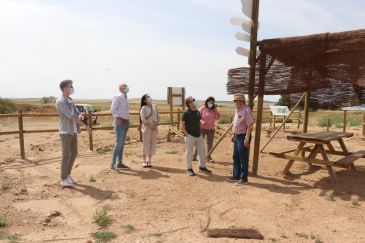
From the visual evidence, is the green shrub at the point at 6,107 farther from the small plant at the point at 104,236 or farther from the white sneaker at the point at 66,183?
the small plant at the point at 104,236

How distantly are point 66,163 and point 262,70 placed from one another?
3.97m

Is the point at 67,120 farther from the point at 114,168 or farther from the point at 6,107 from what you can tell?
the point at 6,107

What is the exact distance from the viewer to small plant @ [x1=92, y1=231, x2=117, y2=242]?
4145 millimetres

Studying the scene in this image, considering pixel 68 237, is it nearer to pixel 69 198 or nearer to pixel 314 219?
pixel 69 198

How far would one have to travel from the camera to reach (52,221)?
4789 millimetres

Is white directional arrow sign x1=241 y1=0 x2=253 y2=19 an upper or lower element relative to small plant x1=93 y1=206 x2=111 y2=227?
upper

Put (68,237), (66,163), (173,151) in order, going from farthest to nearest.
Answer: (173,151)
(66,163)
(68,237)

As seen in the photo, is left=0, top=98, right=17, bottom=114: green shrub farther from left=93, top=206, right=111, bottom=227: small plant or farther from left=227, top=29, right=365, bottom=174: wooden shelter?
left=93, top=206, right=111, bottom=227: small plant

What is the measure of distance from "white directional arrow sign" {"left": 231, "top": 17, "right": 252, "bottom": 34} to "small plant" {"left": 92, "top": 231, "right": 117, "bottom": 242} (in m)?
4.35

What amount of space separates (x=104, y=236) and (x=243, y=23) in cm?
452

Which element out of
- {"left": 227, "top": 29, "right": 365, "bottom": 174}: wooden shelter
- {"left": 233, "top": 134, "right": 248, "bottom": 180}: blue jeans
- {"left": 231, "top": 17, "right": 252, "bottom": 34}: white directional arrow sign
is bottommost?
{"left": 233, "top": 134, "right": 248, "bottom": 180}: blue jeans

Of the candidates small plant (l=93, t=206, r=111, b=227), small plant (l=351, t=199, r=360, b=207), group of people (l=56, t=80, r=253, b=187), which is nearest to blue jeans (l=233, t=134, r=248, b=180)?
group of people (l=56, t=80, r=253, b=187)

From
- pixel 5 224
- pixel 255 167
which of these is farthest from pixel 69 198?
pixel 255 167

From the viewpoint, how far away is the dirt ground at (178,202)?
174 inches
